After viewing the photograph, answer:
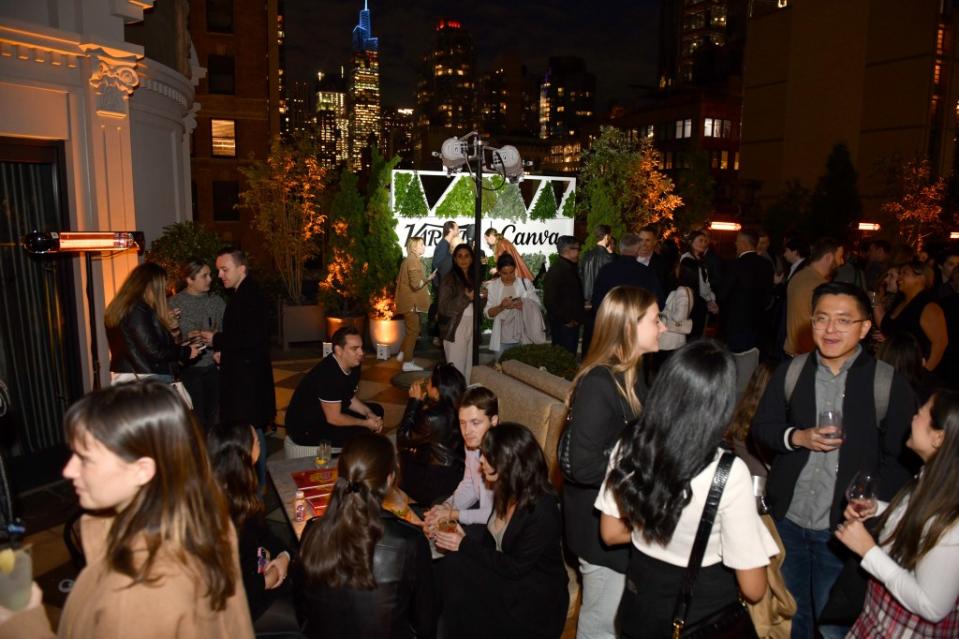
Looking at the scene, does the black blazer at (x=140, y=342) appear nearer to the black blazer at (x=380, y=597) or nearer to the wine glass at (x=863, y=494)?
the black blazer at (x=380, y=597)

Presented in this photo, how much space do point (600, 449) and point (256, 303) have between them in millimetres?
4032

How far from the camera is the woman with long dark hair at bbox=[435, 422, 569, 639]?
300 centimetres

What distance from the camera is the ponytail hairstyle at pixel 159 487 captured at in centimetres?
157

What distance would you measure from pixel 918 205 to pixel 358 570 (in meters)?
31.6

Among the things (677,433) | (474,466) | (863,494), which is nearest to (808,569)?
(863,494)

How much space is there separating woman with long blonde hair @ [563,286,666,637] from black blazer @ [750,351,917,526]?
2.59 feet

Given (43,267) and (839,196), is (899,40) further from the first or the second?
(43,267)

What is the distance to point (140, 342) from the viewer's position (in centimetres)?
528

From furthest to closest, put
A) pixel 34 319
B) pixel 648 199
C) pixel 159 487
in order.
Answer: pixel 648 199
pixel 34 319
pixel 159 487

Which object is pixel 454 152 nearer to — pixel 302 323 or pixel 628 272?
pixel 628 272

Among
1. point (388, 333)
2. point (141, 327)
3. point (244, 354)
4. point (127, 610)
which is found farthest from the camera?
point (388, 333)

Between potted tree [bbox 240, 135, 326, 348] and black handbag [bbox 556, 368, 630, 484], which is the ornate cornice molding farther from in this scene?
black handbag [bbox 556, 368, 630, 484]

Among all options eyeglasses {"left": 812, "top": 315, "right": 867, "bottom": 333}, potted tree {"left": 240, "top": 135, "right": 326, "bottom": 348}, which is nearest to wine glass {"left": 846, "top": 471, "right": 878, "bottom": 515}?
eyeglasses {"left": 812, "top": 315, "right": 867, "bottom": 333}

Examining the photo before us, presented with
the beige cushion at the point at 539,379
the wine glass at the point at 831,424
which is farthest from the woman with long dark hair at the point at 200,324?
the wine glass at the point at 831,424
